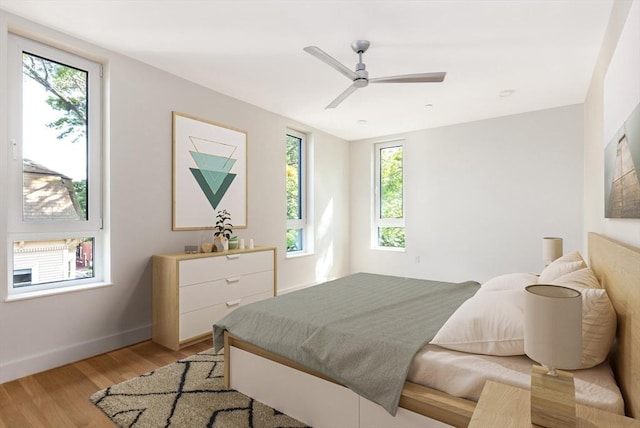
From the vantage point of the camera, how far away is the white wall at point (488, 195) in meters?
4.32

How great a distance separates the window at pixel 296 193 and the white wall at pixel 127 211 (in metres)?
0.70

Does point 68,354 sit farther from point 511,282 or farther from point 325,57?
point 511,282

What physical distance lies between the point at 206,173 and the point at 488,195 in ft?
12.5

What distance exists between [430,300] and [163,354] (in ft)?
7.13

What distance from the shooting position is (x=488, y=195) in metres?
4.84

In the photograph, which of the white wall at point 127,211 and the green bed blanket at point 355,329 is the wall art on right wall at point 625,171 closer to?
the green bed blanket at point 355,329

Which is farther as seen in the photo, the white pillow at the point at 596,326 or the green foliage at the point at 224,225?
the green foliage at the point at 224,225

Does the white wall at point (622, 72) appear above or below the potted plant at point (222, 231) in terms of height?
above

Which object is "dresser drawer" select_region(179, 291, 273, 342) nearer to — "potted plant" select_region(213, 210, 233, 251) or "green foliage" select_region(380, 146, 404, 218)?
"potted plant" select_region(213, 210, 233, 251)

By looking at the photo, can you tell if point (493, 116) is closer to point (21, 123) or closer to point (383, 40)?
point (383, 40)

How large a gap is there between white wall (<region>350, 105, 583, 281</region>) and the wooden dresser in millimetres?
3030

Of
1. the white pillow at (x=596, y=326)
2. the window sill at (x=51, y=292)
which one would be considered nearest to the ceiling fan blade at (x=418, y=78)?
the white pillow at (x=596, y=326)

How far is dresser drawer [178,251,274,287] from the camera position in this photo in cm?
299

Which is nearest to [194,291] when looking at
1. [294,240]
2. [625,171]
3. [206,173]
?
[206,173]
